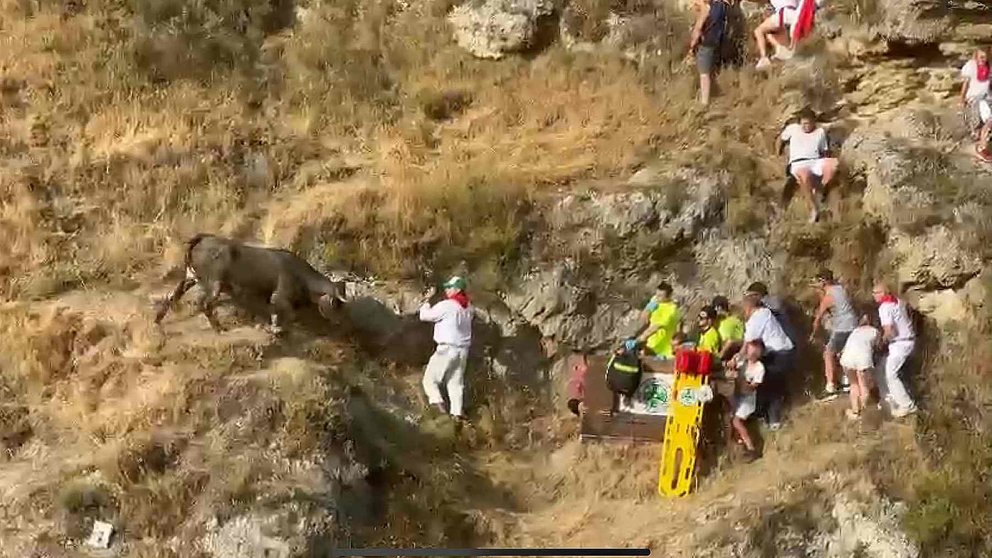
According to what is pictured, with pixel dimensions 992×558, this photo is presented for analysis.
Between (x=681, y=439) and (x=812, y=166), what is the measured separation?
4044 millimetres

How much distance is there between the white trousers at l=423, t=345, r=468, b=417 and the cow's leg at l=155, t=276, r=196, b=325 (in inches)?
104

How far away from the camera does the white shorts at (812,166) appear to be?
46.5ft

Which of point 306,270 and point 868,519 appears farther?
point 306,270

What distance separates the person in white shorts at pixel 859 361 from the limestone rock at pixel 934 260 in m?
1.61

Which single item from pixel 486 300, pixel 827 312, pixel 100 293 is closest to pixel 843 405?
pixel 827 312

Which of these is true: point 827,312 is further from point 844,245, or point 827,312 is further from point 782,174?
point 782,174

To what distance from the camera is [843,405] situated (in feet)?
42.4

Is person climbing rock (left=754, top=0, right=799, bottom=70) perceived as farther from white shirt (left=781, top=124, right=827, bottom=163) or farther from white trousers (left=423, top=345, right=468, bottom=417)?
white trousers (left=423, top=345, right=468, bottom=417)

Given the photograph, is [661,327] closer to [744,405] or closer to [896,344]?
[744,405]

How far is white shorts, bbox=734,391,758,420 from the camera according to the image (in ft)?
40.7

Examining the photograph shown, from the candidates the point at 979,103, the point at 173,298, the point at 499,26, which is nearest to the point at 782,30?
the point at 979,103

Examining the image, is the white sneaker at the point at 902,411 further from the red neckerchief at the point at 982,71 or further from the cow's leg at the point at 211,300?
the cow's leg at the point at 211,300

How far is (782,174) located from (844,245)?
4.04 ft

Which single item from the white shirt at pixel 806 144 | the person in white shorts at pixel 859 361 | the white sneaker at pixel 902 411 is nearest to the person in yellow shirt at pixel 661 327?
the person in white shorts at pixel 859 361
